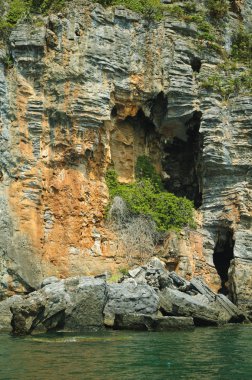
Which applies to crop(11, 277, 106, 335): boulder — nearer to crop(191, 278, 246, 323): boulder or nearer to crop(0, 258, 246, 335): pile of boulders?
crop(0, 258, 246, 335): pile of boulders

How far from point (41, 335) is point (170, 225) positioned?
32.2 ft

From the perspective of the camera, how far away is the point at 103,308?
1845cm

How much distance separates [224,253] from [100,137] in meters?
7.52

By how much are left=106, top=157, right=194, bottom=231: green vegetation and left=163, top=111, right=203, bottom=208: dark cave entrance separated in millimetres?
1981

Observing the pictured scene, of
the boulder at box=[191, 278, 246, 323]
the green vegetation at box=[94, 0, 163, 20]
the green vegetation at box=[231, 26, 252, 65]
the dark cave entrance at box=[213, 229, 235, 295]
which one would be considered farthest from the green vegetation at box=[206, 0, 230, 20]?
the boulder at box=[191, 278, 246, 323]

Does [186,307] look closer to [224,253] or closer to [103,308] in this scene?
[103,308]

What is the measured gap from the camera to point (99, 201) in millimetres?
25281

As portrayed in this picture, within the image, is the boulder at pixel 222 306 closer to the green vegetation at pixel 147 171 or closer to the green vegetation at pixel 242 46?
the green vegetation at pixel 147 171

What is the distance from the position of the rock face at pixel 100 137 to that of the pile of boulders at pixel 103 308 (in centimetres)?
394

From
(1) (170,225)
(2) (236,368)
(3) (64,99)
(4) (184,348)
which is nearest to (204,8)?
(3) (64,99)

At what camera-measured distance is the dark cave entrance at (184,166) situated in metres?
28.2

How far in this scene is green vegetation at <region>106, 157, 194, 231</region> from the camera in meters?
25.7

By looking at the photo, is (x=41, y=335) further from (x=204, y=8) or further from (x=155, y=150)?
(x=204, y=8)

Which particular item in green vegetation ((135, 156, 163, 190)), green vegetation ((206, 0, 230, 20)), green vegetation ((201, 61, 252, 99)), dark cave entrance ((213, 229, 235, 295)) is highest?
green vegetation ((206, 0, 230, 20))
